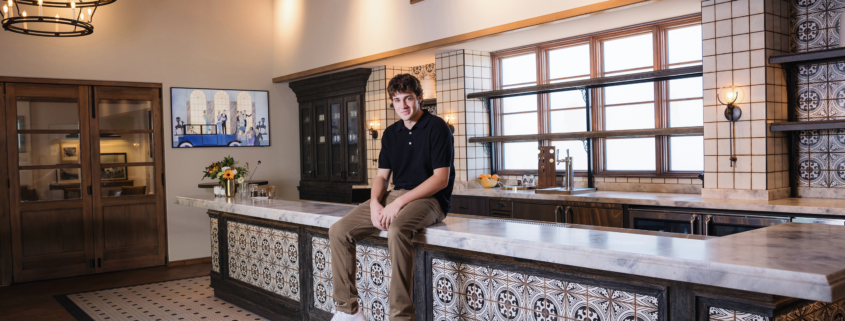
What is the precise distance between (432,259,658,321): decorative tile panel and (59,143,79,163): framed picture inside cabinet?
17.7ft

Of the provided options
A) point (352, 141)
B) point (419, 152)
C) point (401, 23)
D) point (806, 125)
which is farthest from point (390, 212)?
point (352, 141)

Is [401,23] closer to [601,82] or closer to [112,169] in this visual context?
[601,82]

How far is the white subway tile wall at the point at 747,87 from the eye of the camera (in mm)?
3977

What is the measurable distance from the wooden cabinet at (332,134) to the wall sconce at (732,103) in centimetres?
418

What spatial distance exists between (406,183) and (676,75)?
2.73m

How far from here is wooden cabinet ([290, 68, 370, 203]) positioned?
739 cm

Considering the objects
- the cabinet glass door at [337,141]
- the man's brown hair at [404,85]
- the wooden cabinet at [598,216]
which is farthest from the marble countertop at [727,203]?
the cabinet glass door at [337,141]

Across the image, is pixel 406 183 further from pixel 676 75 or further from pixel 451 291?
pixel 676 75

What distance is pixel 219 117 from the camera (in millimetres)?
7547

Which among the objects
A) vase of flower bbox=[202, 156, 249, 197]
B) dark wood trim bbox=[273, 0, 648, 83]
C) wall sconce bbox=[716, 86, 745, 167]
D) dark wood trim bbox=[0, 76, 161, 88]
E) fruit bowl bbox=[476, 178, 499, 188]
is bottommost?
fruit bowl bbox=[476, 178, 499, 188]

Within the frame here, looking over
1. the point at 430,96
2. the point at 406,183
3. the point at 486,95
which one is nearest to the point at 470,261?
the point at 406,183

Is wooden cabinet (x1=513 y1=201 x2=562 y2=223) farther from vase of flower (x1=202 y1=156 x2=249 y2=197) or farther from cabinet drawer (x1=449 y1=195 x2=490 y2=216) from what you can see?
vase of flower (x1=202 y1=156 x2=249 y2=197)

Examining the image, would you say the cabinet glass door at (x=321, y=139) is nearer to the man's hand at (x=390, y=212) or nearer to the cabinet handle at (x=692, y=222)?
the cabinet handle at (x=692, y=222)

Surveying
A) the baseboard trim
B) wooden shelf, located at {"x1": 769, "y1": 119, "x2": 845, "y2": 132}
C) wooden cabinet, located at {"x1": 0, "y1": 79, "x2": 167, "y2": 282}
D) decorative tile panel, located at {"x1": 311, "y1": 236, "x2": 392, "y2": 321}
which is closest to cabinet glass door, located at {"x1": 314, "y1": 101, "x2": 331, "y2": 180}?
the baseboard trim
